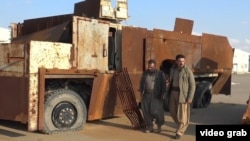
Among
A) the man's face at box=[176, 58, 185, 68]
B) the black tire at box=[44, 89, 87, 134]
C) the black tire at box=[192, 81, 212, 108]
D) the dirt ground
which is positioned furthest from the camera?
the black tire at box=[192, 81, 212, 108]

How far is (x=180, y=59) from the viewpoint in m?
8.48

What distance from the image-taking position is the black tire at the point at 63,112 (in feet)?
28.3

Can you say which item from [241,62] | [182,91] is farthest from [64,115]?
[241,62]

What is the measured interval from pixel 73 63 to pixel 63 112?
1033 millimetres

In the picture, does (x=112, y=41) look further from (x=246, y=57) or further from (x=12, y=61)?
(x=246, y=57)

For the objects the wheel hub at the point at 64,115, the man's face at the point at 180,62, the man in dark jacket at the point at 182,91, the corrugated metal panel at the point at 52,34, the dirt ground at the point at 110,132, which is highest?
the corrugated metal panel at the point at 52,34

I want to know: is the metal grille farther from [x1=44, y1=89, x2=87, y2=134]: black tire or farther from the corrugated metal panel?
the corrugated metal panel

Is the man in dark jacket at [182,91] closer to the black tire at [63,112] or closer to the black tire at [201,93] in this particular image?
the black tire at [63,112]

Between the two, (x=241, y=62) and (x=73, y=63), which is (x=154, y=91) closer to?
(x=73, y=63)

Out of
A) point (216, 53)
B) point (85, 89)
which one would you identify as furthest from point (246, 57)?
point (85, 89)

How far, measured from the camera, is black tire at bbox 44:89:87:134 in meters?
8.62

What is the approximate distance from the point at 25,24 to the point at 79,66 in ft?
9.73

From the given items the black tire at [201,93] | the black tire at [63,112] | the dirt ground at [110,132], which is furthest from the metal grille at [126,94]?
the black tire at [201,93]

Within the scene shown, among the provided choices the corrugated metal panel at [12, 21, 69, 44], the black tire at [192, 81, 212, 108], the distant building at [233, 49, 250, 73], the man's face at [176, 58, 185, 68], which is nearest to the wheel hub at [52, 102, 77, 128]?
the corrugated metal panel at [12, 21, 69, 44]
